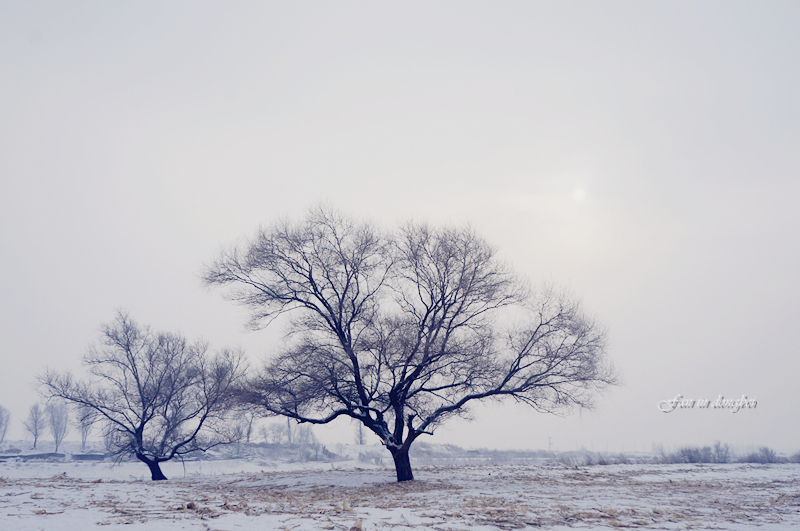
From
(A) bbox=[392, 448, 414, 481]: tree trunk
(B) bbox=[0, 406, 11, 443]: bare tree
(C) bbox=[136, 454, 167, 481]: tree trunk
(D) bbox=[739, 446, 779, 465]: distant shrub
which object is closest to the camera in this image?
(A) bbox=[392, 448, 414, 481]: tree trunk

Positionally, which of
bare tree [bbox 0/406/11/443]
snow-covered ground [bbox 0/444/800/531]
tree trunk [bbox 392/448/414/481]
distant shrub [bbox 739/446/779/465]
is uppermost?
snow-covered ground [bbox 0/444/800/531]

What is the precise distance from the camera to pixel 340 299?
60.5 ft

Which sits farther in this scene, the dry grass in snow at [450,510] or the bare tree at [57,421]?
the bare tree at [57,421]

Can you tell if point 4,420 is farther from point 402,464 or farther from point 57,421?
point 402,464

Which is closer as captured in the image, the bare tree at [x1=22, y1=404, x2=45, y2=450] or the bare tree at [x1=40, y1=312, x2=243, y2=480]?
the bare tree at [x1=40, y1=312, x2=243, y2=480]

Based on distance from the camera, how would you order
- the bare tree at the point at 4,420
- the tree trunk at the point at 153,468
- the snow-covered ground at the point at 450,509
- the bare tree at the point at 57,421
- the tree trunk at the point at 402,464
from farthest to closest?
the bare tree at the point at 4,420, the bare tree at the point at 57,421, the tree trunk at the point at 153,468, the tree trunk at the point at 402,464, the snow-covered ground at the point at 450,509

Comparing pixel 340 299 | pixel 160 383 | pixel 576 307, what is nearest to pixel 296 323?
pixel 340 299

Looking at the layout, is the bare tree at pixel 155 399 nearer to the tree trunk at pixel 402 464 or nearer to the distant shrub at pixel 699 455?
the tree trunk at pixel 402 464

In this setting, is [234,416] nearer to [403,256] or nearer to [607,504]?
[403,256]

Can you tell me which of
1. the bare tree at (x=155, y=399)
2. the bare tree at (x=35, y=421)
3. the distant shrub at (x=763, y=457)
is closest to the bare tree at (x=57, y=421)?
the bare tree at (x=35, y=421)

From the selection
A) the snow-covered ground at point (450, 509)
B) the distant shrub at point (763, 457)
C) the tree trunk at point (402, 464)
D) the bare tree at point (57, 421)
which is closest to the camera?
the snow-covered ground at point (450, 509)

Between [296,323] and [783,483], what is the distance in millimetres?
18371

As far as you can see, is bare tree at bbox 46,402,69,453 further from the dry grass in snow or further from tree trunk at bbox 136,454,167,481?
the dry grass in snow

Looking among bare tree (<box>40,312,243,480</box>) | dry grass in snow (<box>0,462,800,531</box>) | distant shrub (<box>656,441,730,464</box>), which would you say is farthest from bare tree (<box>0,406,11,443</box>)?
distant shrub (<box>656,441,730,464</box>)
